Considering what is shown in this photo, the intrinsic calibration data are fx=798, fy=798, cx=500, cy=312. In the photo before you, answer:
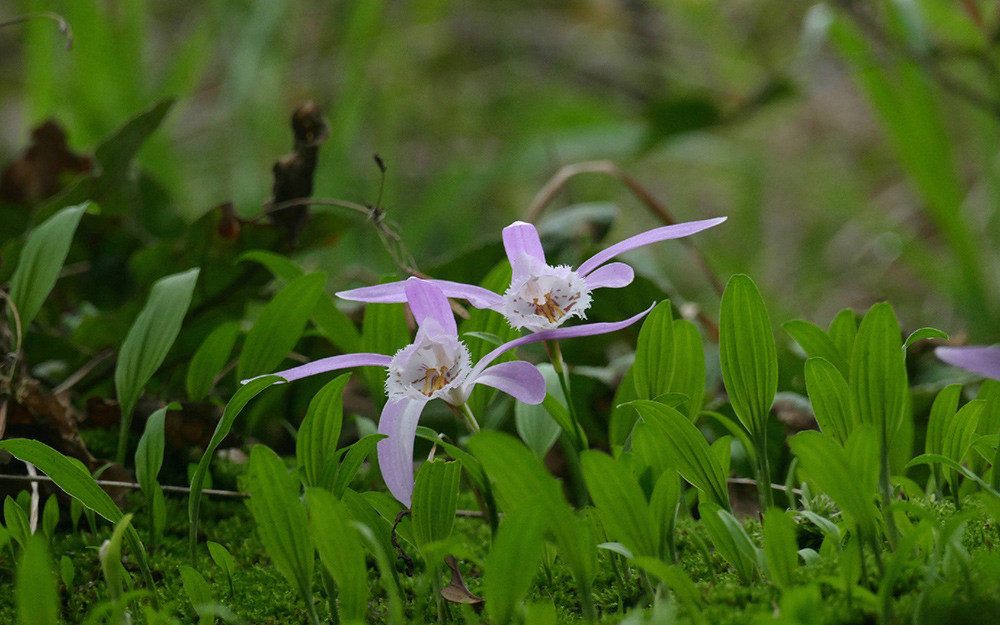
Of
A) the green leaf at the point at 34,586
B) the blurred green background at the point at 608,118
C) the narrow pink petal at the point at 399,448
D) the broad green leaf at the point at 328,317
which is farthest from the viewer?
the blurred green background at the point at 608,118

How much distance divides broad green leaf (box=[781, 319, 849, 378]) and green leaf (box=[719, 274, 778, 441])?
0.12ft

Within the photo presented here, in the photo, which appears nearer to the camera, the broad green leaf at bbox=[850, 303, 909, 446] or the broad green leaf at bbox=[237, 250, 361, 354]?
the broad green leaf at bbox=[850, 303, 909, 446]

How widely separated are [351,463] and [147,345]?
0.26 meters

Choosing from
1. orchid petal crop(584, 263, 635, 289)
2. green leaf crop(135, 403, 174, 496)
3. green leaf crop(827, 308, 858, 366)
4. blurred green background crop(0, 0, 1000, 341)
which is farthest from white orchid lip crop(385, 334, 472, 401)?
blurred green background crop(0, 0, 1000, 341)

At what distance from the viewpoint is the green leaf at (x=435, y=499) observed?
20.6 inches

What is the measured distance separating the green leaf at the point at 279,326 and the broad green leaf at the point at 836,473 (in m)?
0.42

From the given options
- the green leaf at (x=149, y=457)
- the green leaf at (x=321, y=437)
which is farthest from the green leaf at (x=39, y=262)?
the green leaf at (x=321, y=437)

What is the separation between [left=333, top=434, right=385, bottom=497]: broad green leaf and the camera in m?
0.53

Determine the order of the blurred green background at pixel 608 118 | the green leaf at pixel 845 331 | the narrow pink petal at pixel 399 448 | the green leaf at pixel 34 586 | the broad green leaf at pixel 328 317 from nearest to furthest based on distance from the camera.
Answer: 1. the green leaf at pixel 34 586
2. the narrow pink petal at pixel 399 448
3. the green leaf at pixel 845 331
4. the broad green leaf at pixel 328 317
5. the blurred green background at pixel 608 118

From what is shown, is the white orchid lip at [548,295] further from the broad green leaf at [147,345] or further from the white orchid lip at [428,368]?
the broad green leaf at [147,345]

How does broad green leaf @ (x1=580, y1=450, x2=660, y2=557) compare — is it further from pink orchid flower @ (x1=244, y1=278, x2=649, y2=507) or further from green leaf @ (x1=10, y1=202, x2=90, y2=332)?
green leaf @ (x1=10, y1=202, x2=90, y2=332)

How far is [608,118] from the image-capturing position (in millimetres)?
2852

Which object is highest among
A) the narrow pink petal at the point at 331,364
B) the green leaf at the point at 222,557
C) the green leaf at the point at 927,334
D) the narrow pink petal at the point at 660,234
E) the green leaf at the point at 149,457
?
the narrow pink petal at the point at 660,234

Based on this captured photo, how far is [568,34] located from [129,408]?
369 cm
